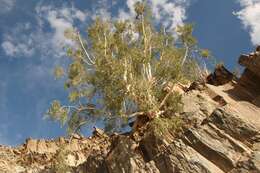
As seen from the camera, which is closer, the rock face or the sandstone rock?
the rock face

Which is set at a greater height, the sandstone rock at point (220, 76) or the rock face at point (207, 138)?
the sandstone rock at point (220, 76)

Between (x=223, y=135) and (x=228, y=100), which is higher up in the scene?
(x=228, y=100)

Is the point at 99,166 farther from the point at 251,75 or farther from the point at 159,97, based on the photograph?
the point at 251,75

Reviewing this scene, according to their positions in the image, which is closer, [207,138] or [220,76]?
[207,138]

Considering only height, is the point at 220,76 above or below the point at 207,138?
above

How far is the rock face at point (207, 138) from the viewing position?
25516mm

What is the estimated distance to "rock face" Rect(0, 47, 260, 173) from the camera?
25516 millimetres

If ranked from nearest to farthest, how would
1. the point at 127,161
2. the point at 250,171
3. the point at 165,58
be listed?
the point at 250,171 → the point at 127,161 → the point at 165,58

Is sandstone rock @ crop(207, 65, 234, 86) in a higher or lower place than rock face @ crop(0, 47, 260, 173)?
higher

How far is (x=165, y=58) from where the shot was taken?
33.4m

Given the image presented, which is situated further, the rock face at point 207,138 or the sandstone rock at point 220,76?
the sandstone rock at point 220,76

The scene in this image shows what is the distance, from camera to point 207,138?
1052 inches

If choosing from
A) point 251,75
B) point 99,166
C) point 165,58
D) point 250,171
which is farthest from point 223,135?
point 99,166

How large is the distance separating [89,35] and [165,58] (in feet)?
22.4
